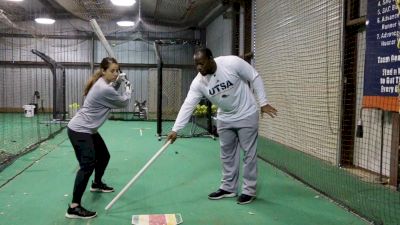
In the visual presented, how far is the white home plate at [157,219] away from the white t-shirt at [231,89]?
2.56 feet

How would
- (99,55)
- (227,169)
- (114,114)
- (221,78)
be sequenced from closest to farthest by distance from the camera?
(221,78), (227,169), (114,114), (99,55)

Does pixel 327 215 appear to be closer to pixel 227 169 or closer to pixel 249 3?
pixel 227 169

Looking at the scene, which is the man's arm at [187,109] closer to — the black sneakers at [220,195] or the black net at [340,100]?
the black sneakers at [220,195]

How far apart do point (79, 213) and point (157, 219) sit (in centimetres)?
65

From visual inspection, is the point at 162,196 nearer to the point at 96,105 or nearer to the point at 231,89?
the point at 96,105

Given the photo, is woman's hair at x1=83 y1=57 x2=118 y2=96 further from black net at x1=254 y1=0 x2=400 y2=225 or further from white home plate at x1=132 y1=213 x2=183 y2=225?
black net at x1=254 y1=0 x2=400 y2=225

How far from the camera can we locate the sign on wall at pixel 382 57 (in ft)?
14.4

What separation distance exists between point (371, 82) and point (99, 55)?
14027 millimetres

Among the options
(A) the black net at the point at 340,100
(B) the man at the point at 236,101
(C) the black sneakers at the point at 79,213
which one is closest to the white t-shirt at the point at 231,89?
(B) the man at the point at 236,101

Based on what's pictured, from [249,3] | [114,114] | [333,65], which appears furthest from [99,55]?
[333,65]

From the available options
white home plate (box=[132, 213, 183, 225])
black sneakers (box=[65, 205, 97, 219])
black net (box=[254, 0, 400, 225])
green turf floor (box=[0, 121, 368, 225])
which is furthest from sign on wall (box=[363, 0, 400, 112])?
black sneakers (box=[65, 205, 97, 219])

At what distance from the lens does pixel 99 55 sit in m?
17.2

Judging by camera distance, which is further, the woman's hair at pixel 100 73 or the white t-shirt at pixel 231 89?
the white t-shirt at pixel 231 89

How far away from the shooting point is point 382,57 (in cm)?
460
